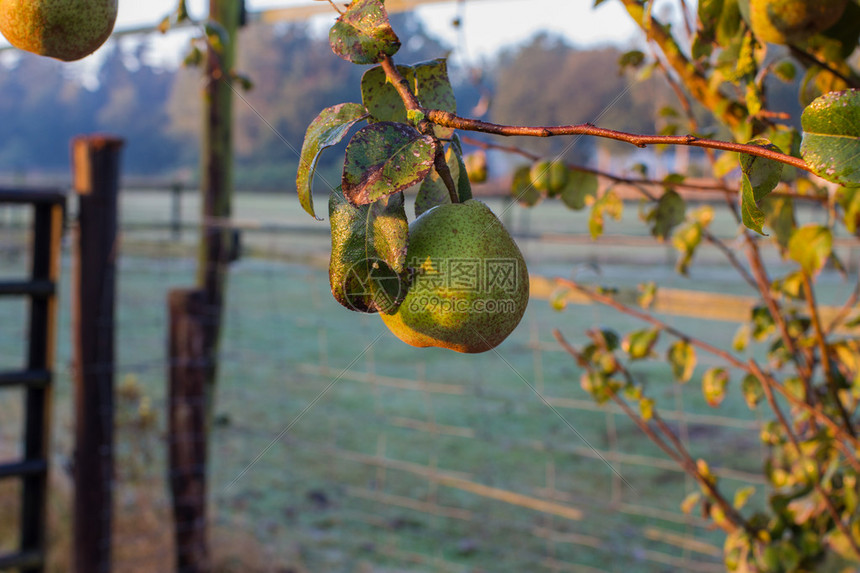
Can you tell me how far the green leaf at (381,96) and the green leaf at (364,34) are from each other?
0.05 m

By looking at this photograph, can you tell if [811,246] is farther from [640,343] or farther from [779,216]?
[640,343]

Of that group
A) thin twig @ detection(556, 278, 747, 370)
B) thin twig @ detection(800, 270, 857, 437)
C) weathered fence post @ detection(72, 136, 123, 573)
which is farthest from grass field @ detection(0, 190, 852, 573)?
weathered fence post @ detection(72, 136, 123, 573)

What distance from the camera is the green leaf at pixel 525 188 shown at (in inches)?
36.4

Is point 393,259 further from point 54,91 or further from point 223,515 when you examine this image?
point 54,91

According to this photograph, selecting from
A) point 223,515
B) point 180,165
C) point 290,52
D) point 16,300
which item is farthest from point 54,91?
point 223,515

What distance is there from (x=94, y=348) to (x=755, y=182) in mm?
1851

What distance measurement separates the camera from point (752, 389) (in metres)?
0.94

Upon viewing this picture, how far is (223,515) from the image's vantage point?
264cm

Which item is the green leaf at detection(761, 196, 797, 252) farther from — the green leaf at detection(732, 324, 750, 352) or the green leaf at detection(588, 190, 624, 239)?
the green leaf at detection(732, 324, 750, 352)

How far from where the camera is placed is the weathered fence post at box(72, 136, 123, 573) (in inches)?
70.0

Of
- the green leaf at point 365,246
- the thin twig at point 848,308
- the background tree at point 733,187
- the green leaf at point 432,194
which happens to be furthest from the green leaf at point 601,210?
the green leaf at point 365,246

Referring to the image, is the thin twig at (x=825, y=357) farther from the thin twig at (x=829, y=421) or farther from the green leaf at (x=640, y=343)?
the green leaf at (x=640, y=343)

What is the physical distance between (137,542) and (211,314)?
800 mm

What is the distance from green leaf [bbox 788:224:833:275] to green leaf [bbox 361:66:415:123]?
395 mm
